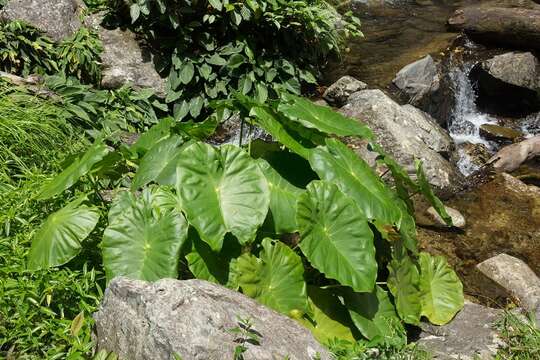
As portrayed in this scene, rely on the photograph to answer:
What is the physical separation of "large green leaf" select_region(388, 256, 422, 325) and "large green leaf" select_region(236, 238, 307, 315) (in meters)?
0.62

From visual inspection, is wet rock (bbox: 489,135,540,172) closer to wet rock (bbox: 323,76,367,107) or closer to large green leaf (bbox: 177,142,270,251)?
wet rock (bbox: 323,76,367,107)

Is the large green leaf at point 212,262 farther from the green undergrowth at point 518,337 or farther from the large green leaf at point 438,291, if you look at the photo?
the green undergrowth at point 518,337

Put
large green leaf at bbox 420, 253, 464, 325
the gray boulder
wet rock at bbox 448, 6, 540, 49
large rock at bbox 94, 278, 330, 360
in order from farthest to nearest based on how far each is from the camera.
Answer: wet rock at bbox 448, 6, 540, 49 → the gray boulder → large green leaf at bbox 420, 253, 464, 325 → large rock at bbox 94, 278, 330, 360

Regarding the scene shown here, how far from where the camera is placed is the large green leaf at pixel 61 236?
3.10 metres

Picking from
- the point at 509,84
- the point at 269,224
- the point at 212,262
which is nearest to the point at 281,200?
the point at 269,224

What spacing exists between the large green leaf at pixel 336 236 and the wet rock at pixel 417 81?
458 centimetres

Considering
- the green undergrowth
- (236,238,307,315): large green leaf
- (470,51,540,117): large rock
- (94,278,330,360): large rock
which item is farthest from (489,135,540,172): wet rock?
(94,278,330,360): large rock

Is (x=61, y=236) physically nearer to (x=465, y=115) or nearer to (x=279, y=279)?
(x=279, y=279)

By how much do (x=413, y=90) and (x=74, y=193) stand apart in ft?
16.0

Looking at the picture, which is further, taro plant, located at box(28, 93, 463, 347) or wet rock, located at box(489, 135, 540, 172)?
wet rock, located at box(489, 135, 540, 172)

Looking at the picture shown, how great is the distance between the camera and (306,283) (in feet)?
11.3

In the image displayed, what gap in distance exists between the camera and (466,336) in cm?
359

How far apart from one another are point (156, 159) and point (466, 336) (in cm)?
207

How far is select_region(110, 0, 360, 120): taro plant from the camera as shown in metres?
6.73
